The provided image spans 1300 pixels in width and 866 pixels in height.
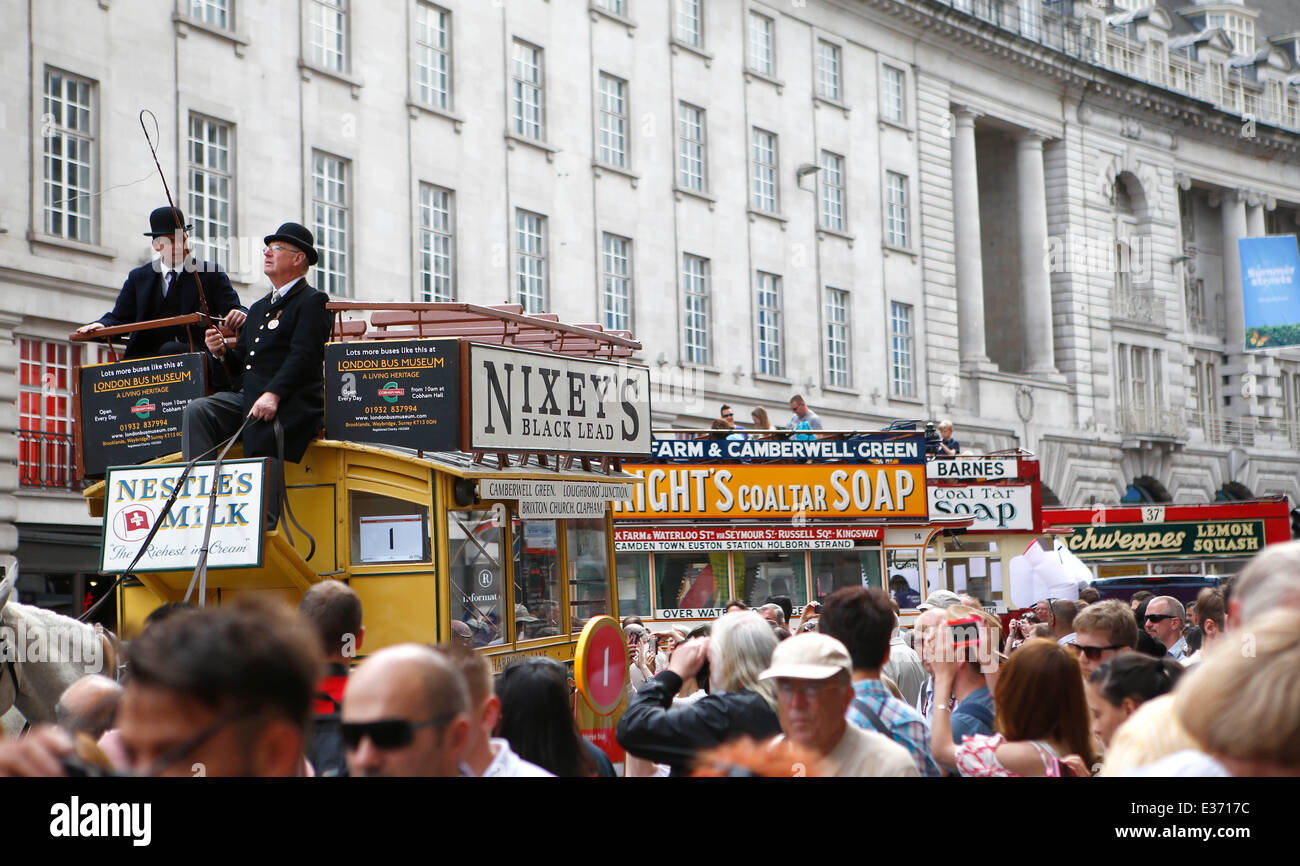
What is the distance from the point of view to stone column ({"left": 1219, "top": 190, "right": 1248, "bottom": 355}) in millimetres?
60000

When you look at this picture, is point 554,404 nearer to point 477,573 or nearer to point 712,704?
point 477,573

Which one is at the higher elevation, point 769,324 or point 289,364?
point 769,324

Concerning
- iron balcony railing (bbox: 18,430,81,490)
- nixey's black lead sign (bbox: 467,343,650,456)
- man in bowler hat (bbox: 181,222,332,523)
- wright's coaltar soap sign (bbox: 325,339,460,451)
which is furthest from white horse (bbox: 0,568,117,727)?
iron balcony railing (bbox: 18,430,81,490)

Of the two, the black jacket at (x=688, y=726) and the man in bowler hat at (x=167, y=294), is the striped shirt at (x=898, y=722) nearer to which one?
the black jacket at (x=688, y=726)

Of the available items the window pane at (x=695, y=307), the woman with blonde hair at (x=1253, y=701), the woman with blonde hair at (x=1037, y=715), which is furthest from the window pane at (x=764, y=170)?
the woman with blonde hair at (x=1253, y=701)

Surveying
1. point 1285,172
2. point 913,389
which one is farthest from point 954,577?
point 1285,172

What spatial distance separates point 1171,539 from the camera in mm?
33875

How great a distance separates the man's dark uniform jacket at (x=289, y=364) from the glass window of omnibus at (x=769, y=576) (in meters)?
11.9

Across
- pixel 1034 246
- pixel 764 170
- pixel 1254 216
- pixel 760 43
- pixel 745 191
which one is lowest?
pixel 745 191

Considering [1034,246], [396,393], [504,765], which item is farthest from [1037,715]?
[1034,246]

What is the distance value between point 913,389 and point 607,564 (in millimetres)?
33932

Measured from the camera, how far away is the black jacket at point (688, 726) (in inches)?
230

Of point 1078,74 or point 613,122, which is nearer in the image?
point 613,122

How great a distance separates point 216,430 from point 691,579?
38.3 ft
